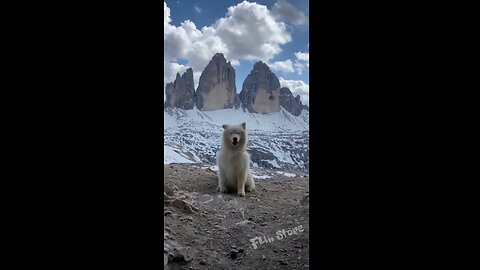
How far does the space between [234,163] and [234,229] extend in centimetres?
125

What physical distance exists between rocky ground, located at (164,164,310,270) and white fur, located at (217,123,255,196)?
0.15 metres

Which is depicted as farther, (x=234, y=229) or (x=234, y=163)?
(x=234, y=163)

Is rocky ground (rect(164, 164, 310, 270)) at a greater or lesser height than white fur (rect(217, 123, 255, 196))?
lesser

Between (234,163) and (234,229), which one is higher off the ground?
(234,163)

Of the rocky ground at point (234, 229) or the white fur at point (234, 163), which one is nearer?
the rocky ground at point (234, 229)

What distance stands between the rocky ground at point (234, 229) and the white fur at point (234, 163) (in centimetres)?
15

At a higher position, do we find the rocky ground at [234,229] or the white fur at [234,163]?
the white fur at [234,163]

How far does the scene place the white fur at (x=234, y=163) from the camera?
3.66 metres

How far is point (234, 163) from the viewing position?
3727mm

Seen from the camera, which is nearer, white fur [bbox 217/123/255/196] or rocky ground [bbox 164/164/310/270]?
rocky ground [bbox 164/164/310/270]

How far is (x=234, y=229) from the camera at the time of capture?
8.38 feet

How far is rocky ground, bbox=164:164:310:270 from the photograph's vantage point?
6.76ft
